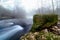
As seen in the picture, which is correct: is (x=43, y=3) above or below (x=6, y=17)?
above

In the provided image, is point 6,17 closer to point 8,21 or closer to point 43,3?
point 8,21

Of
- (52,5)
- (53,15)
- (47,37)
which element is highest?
(52,5)

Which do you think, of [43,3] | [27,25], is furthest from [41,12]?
[27,25]

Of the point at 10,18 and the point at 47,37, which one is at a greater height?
the point at 10,18

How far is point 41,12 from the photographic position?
220 cm

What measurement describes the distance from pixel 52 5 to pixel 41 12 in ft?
0.66

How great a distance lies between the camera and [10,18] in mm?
2236

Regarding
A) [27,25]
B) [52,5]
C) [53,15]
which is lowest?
[27,25]

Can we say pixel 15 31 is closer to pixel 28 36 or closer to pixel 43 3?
pixel 28 36

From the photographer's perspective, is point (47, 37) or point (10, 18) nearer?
point (47, 37)

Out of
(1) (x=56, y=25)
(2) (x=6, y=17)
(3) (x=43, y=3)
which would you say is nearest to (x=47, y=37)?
(1) (x=56, y=25)

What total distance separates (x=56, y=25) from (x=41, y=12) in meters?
0.30

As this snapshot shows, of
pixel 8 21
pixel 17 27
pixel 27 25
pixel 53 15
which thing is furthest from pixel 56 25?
pixel 8 21

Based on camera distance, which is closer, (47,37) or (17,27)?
(47,37)
